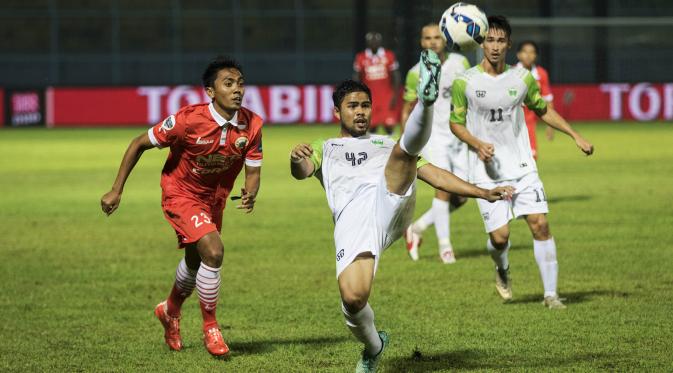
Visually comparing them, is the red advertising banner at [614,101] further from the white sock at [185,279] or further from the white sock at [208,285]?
the white sock at [208,285]

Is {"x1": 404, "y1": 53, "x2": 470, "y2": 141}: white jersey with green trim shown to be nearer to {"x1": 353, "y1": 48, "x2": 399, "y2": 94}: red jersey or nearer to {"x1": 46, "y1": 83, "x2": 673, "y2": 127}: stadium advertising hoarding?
{"x1": 353, "y1": 48, "x2": 399, "y2": 94}: red jersey

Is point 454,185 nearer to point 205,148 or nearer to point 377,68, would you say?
point 205,148

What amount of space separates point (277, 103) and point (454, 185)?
31.2 m

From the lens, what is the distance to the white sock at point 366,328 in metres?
6.77

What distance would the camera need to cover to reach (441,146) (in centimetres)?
1302

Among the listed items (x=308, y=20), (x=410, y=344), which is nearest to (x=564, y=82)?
(x=308, y=20)

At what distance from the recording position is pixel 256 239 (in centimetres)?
1400

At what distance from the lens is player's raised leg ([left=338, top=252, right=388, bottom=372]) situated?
6.68 meters

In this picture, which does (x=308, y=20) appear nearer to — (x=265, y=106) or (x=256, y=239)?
(x=265, y=106)

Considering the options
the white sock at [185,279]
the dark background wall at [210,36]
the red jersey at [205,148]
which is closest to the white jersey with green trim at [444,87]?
the red jersey at [205,148]

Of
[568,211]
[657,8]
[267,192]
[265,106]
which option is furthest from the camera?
[657,8]

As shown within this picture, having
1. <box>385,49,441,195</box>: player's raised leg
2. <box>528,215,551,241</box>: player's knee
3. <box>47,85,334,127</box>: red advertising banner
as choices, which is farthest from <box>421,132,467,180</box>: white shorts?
<box>47,85,334,127</box>: red advertising banner

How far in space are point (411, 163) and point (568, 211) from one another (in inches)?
394

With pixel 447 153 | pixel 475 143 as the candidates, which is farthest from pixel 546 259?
pixel 447 153
